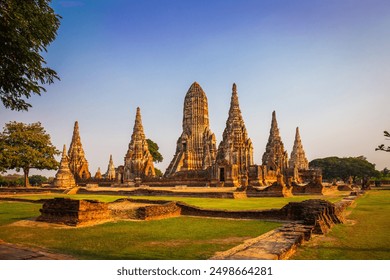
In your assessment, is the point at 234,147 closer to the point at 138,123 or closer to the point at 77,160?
the point at 138,123

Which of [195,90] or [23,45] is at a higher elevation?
[195,90]

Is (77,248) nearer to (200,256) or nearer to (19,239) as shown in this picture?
(19,239)

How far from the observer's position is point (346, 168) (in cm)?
7319

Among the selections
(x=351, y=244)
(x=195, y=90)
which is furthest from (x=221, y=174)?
(x=351, y=244)

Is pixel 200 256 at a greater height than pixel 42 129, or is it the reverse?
pixel 42 129

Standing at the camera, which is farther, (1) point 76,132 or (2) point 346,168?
(2) point 346,168

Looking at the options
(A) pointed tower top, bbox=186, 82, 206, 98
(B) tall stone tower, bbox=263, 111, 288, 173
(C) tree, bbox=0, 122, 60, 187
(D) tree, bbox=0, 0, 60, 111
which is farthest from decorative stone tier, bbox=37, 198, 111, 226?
(A) pointed tower top, bbox=186, 82, 206, 98

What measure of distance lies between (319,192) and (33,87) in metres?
24.7

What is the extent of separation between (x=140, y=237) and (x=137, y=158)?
43.0m

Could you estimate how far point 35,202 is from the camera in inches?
750

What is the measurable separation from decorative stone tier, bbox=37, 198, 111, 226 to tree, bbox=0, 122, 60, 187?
2633cm

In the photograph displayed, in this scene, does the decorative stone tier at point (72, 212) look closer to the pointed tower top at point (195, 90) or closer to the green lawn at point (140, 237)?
the green lawn at point (140, 237)

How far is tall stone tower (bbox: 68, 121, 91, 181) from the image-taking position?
2122 inches
